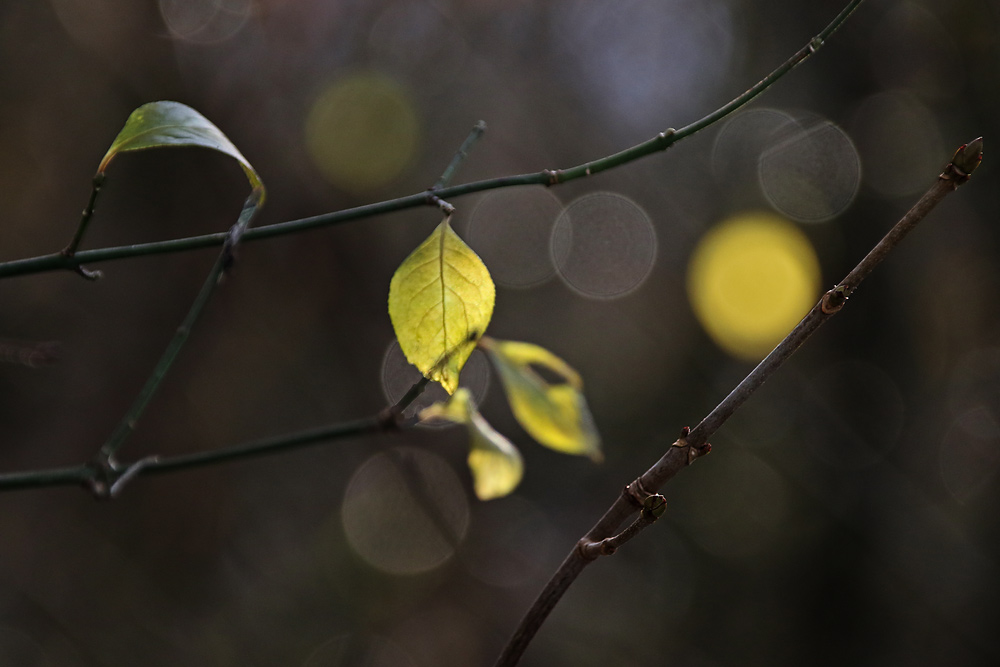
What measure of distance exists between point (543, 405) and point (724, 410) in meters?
0.14

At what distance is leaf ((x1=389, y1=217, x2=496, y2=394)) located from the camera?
188 mm

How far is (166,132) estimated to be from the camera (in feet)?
0.61

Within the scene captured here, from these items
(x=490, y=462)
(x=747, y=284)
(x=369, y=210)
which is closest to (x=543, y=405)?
(x=490, y=462)

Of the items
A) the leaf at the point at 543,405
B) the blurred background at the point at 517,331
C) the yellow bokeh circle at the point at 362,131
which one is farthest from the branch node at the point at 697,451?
the yellow bokeh circle at the point at 362,131

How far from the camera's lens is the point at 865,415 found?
1089mm

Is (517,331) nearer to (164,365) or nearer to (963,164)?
(164,365)

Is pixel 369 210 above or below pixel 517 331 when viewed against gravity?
above

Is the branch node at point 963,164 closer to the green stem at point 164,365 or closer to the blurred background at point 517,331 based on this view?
the green stem at point 164,365

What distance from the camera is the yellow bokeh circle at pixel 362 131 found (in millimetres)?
1146

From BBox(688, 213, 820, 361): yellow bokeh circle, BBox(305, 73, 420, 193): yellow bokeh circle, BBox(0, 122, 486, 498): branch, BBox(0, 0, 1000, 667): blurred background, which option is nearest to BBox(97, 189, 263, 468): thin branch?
BBox(0, 122, 486, 498): branch

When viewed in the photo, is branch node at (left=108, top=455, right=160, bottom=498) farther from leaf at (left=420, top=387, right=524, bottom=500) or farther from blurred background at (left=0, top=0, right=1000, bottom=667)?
blurred background at (left=0, top=0, right=1000, bottom=667)

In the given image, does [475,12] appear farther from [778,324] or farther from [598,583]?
[598,583]

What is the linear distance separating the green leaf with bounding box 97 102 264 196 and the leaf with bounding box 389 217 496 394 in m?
0.06

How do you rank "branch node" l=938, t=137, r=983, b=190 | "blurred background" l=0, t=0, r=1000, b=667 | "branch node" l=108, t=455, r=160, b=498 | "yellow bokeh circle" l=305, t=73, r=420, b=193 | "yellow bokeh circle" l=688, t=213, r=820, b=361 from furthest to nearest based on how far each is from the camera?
"yellow bokeh circle" l=688, t=213, r=820, b=361, "yellow bokeh circle" l=305, t=73, r=420, b=193, "blurred background" l=0, t=0, r=1000, b=667, "branch node" l=108, t=455, r=160, b=498, "branch node" l=938, t=137, r=983, b=190
